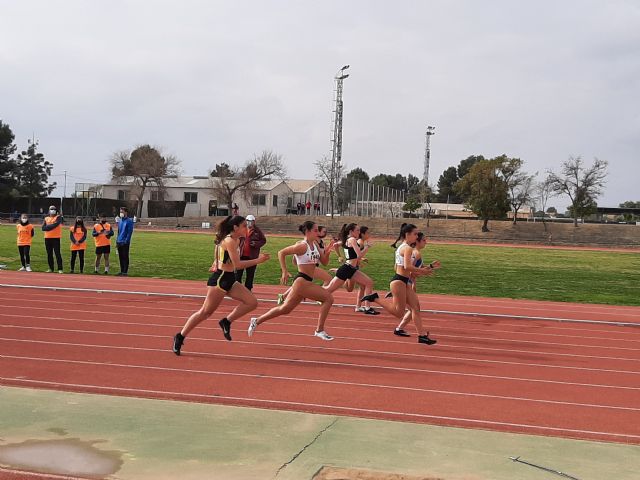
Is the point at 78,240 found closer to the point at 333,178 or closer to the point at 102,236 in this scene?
the point at 102,236

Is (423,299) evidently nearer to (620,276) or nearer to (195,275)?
(195,275)

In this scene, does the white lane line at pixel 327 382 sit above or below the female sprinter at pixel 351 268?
below

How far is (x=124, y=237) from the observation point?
20234 mm

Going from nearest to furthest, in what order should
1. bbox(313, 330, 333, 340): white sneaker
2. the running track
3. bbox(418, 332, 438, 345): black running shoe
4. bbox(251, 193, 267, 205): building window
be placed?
the running track → bbox(418, 332, 438, 345): black running shoe → bbox(313, 330, 333, 340): white sneaker → bbox(251, 193, 267, 205): building window

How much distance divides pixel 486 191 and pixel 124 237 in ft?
170

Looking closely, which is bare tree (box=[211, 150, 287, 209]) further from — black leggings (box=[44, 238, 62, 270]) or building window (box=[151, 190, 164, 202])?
black leggings (box=[44, 238, 62, 270])

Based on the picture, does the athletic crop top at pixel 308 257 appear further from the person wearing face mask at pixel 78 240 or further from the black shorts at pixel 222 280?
the person wearing face mask at pixel 78 240

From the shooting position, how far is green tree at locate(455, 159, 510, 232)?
66.9m

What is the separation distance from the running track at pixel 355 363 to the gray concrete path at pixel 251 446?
1.81 ft

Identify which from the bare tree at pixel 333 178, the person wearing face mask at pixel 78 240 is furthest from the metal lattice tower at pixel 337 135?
the person wearing face mask at pixel 78 240

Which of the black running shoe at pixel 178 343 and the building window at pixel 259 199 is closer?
the black running shoe at pixel 178 343

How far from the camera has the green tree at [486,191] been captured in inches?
2635

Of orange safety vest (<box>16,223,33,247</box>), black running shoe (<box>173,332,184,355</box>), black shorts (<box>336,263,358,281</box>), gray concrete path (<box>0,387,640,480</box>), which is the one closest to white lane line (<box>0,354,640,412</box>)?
black running shoe (<box>173,332,184,355</box>)

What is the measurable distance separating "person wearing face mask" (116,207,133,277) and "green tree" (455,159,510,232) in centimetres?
4795
